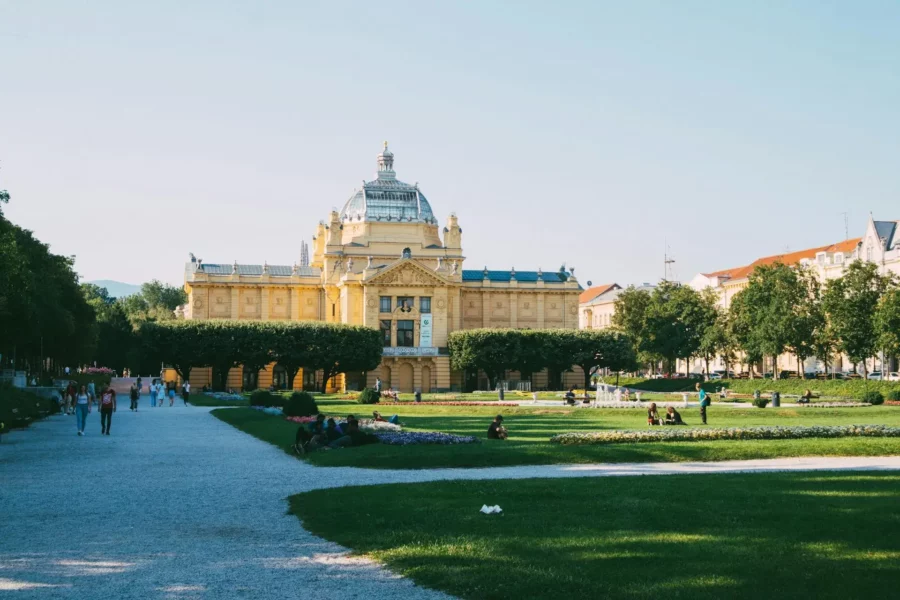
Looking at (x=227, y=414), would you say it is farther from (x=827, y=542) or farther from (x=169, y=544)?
(x=827, y=542)

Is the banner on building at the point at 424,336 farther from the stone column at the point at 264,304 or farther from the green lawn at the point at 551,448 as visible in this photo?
the green lawn at the point at 551,448

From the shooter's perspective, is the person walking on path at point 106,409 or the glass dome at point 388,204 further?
the glass dome at point 388,204

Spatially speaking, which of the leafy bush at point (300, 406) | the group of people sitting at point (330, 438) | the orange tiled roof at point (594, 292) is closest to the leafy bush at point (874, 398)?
the leafy bush at point (300, 406)

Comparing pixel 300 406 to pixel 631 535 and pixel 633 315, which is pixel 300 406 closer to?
pixel 631 535

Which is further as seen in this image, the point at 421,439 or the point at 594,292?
the point at 594,292

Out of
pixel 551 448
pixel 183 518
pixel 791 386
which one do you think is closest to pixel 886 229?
pixel 791 386

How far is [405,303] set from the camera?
326 ft

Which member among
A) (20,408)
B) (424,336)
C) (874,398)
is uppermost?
(424,336)

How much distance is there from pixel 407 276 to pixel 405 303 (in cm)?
250

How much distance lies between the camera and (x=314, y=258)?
370 feet

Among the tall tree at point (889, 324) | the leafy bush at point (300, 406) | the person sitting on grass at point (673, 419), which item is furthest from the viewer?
the tall tree at point (889, 324)

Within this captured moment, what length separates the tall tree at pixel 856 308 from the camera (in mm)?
83625

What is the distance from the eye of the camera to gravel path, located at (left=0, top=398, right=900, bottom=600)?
12.8 m

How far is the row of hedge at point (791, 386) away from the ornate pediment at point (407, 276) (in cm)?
A: 2102
